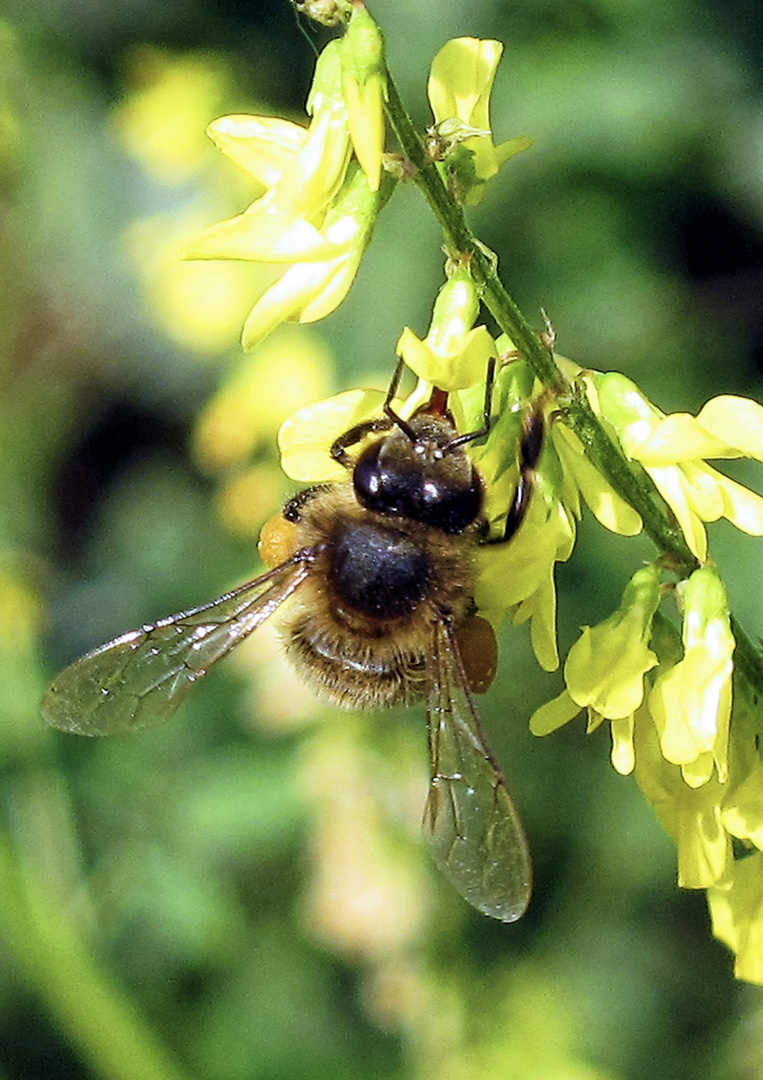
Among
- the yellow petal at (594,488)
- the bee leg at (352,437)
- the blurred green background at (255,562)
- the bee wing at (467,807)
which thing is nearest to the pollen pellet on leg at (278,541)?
the bee leg at (352,437)

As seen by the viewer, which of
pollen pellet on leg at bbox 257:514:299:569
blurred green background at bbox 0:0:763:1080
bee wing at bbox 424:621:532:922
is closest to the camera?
bee wing at bbox 424:621:532:922

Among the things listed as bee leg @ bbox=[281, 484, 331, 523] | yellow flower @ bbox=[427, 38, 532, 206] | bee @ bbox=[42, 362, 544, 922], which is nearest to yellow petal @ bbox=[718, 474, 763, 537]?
bee @ bbox=[42, 362, 544, 922]

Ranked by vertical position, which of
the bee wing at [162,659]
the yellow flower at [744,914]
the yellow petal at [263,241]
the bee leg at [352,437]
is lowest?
the yellow flower at [744,914]

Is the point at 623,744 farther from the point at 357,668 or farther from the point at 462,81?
the point at 462,81

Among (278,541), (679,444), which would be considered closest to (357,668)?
(278,541)

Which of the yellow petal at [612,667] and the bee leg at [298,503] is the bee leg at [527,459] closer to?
the yellow petal at [612,667]

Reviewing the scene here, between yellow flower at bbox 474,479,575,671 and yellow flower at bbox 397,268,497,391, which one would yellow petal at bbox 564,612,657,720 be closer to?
yellow flower at bbox 474,479,575,671
